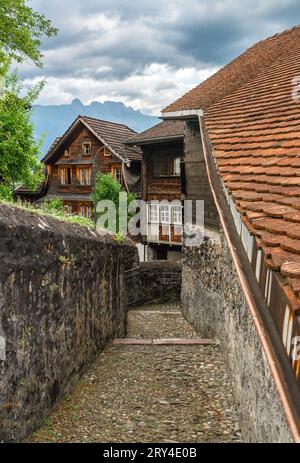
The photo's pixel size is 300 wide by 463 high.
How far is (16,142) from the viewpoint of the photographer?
16766 millimetres

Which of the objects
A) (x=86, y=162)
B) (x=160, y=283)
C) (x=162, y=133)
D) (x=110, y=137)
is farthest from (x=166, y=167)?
(x=160, y=283)

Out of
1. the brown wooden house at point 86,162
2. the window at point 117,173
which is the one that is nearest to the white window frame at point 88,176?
the brown wooden house at point 86,162

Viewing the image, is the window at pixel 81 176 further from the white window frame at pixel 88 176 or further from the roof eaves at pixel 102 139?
the roof eaves at pixel 102 139

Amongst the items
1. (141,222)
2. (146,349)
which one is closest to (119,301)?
(146,349)

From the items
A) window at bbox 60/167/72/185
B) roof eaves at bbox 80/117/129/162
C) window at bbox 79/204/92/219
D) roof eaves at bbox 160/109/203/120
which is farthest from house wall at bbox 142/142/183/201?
roof eaves at bbox 160/109/203/120

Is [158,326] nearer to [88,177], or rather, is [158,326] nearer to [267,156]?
[267,156]

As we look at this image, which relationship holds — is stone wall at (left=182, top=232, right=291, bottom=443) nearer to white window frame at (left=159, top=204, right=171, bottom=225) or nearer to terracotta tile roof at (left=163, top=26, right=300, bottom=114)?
terracotta tile roof at (left=163, top=26, right=300, bottom=114)

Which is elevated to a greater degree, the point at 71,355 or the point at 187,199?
the point at 187,199

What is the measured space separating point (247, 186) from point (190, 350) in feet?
15.1

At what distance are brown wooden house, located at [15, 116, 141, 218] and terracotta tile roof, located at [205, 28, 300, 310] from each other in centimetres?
1789

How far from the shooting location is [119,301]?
9.25m

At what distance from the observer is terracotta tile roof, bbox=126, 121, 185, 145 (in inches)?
826

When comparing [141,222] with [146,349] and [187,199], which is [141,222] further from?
[146,349]

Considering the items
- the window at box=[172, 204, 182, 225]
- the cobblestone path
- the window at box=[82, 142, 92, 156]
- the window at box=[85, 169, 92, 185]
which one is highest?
the window at box=[82, 142, 92, 156]
